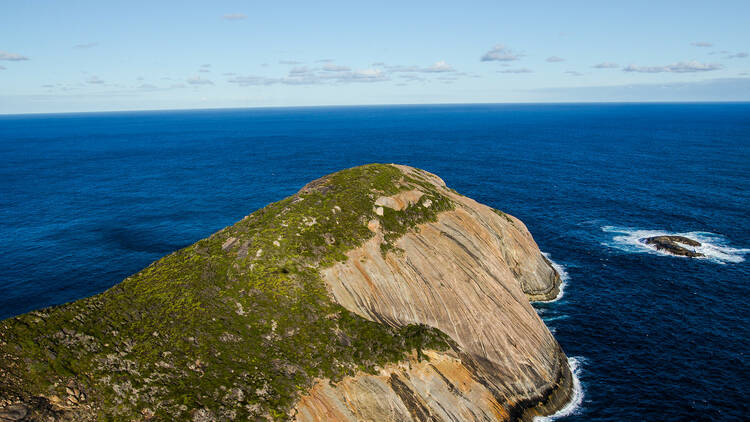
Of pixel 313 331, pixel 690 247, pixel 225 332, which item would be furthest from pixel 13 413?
pixel 690 247

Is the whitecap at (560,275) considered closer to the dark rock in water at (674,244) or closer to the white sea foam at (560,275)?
the white sea foam at (560,275)

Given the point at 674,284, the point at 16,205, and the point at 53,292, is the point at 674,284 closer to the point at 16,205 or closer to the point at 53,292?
the point at 53,292

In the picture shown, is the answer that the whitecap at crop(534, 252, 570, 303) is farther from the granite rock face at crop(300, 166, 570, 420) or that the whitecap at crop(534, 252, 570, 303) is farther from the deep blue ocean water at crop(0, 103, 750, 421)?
the granite rock face at crop(300, 166, 570, 420)

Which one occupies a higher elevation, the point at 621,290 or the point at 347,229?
the point at 347,229

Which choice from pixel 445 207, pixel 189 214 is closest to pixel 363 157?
pixel 189 214

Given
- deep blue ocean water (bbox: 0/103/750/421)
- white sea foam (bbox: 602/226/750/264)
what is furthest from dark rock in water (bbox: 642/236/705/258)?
deep blue ocean water (bbox: 0/103/750/421)

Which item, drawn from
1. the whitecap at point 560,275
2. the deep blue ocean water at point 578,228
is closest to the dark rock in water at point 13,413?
the deep blue ocean water at point 578,228
